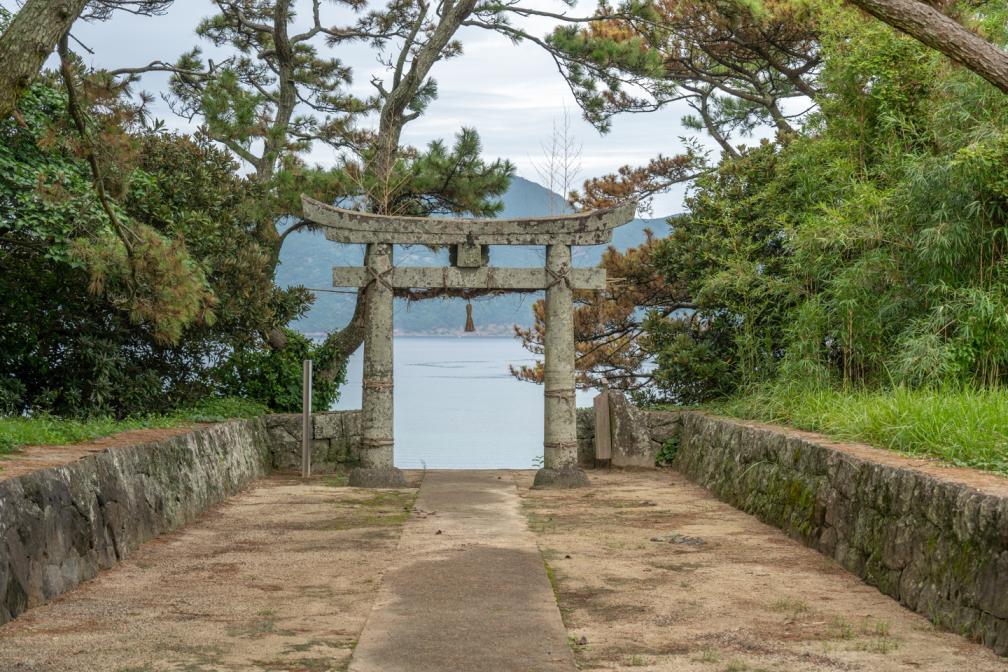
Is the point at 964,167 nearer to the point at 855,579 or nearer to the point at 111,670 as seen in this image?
the point at 855,579

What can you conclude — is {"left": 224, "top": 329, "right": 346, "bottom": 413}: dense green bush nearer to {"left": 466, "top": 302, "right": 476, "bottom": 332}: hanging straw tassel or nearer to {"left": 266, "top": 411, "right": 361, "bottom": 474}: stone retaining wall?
{"left": 266, "top": 411, "right": 361, "bottom": 474}: stone retaining wall

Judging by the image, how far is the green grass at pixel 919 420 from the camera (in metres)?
6.07

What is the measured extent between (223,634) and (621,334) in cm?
1113

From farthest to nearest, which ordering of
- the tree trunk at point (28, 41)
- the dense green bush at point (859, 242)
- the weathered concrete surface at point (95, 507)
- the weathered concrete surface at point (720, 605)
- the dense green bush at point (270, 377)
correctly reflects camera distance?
the dense green bush at point (270, 377)
the dense green bush at point (859, 242)
the tree trunk at point (28, 41)
the weathered concrete surface at point (95, 507)
the weathered concrete surface at point (720, 605)

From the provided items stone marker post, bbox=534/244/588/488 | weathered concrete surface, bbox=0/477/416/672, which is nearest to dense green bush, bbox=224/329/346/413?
stone marker post, bbox=534/244/588/488

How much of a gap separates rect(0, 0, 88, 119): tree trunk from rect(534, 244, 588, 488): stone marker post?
21.0 feet

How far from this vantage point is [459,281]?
1148 centimetres

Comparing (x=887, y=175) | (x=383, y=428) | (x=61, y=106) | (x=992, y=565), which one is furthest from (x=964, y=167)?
(x=61, y=106)

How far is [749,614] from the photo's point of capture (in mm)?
5320

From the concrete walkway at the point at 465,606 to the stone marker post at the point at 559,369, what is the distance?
2616 mm

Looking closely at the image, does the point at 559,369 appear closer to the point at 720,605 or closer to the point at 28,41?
the point at 720,605

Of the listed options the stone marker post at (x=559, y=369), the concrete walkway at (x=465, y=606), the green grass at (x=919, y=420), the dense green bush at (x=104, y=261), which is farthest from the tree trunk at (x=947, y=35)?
the dense green bush at (x=104, y=261)

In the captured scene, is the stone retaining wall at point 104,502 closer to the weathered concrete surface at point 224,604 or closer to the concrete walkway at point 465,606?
the weathered concrete surface at point 224,604

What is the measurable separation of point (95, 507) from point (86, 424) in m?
2.41
